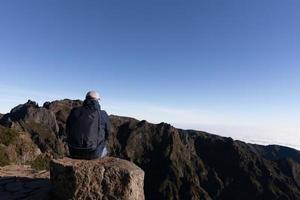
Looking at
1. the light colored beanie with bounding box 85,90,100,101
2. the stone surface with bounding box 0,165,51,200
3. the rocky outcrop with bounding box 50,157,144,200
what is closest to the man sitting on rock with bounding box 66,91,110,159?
the light colored beanie with bounding box 85,90,100,101

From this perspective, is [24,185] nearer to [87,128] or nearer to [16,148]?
[87,128]

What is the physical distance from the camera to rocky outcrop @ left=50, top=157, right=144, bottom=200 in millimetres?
10891

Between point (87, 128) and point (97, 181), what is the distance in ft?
5.91

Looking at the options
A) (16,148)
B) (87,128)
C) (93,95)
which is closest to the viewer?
(87,128)

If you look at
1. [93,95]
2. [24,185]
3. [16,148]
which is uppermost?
[93,95]

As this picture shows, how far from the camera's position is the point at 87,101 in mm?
12008

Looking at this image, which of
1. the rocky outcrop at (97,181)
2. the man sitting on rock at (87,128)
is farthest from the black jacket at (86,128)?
the rocky outcrop at (97,181)

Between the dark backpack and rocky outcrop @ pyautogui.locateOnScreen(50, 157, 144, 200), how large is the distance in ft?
2.86

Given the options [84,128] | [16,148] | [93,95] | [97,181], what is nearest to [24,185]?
[84,128]

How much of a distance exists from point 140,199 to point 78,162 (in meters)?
2.32

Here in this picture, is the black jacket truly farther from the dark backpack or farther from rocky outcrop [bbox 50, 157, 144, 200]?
rocky outcrop [bbox 50, 157, 144, 200]

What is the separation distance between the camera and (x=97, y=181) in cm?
1098

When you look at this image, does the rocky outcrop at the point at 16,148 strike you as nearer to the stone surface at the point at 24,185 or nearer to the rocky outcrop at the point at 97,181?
the stone surface at the point at 24,185

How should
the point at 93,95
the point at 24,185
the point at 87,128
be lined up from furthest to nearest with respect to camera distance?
the point at 24,185, the point at 93,95, the point at 87,128
